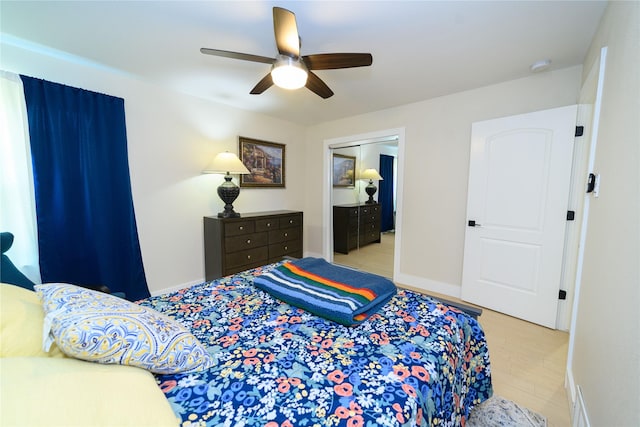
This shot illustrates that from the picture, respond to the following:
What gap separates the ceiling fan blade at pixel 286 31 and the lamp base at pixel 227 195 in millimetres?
1912

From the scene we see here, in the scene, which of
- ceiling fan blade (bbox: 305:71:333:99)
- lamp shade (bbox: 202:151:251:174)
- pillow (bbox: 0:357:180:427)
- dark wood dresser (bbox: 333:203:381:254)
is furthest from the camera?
dark wood dresser (bbox: 333:203:381:254)

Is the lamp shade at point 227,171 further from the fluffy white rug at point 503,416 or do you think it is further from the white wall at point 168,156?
the fluffy white rug at point 503,416

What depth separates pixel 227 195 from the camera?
3162mm

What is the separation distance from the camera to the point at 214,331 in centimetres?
121

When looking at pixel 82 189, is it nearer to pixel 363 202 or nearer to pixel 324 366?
pixel 324 366

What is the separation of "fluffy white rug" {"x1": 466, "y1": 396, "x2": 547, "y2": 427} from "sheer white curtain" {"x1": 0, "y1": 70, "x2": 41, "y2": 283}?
342 centimetres

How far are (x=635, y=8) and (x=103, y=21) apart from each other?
2.94 m

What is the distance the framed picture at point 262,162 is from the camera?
3621 millimetres

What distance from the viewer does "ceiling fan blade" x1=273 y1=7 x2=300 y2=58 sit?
1.31 metres

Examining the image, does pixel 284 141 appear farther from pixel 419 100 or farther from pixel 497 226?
pixel 497 226

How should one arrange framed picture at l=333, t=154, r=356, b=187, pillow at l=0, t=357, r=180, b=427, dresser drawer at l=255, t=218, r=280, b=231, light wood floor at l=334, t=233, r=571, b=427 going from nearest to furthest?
pillow at l=0, t=357, r=180, b=427 < light wood floor at l=334, t=233, r=571, b=427 < dresser drawer at l=255, t=218, r=280, b=231 < framed picture at l=333, t=154, r=356, b=187

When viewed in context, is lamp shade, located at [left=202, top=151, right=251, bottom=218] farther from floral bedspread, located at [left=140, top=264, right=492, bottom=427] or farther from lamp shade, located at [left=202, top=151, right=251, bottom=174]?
floral bedspread, located at [left=140, top=264, right=492, bottom=427]

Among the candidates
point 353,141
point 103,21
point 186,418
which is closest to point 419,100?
point 353,141

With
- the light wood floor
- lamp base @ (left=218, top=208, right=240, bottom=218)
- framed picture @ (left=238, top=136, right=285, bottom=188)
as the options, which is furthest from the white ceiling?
the light wood floor
